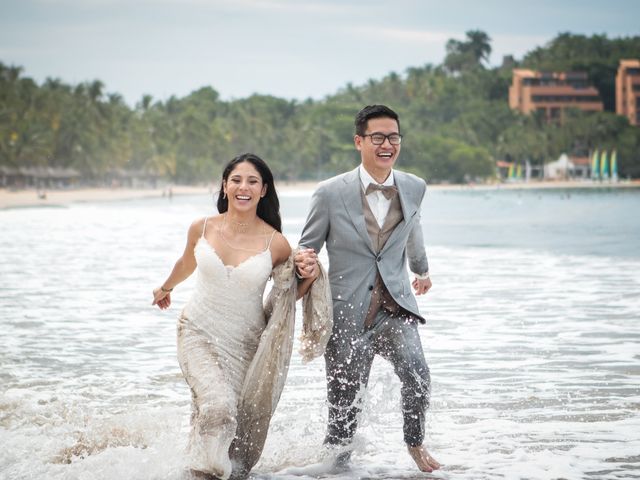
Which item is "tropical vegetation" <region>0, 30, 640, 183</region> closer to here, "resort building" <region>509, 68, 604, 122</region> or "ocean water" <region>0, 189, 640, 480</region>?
"resort building" <region>509, 68, 604, 122</region>

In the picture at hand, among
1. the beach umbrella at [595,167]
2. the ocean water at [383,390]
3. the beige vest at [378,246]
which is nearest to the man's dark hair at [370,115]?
the beige vest at [378,246]

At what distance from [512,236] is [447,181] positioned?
12214 cm

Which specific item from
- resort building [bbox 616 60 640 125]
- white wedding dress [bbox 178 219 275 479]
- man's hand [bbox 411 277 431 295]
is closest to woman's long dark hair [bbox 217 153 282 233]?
white wedding dress [bbox 178 219 275 479]

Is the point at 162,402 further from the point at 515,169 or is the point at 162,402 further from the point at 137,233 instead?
the point at 515,169

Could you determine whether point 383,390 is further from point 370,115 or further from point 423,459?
point 370,115

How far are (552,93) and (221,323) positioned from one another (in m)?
173

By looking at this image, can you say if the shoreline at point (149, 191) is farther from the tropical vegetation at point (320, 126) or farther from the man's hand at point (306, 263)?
the man's hand at point (306, 263)

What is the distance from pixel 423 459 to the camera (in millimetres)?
5734

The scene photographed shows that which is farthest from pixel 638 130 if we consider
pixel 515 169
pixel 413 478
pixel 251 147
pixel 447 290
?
pixel 413 478

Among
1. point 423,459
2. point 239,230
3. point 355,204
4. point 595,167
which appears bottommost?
point 595,167

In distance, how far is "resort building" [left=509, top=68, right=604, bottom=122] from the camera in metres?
170

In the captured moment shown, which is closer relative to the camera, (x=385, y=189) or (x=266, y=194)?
(x=266, y=194)

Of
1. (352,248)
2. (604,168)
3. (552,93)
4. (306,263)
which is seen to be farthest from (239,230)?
(552,93)

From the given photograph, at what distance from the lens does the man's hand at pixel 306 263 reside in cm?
516
